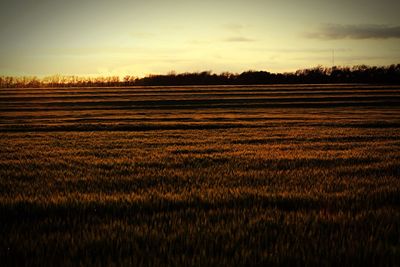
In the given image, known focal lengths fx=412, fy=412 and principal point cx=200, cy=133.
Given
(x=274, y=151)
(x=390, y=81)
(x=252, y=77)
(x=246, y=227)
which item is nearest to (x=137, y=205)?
(x=246, y=227)

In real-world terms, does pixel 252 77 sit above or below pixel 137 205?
above

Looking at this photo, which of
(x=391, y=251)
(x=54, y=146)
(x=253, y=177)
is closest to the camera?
(x=391, y=251)

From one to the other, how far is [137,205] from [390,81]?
11879 centimetres

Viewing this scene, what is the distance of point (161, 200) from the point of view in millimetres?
6867

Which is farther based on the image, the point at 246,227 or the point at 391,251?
the point at 246,227

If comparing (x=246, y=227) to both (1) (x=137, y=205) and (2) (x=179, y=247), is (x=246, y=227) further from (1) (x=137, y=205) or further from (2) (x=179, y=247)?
(1) (x=137, y=205)

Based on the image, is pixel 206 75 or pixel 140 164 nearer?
pixel 140 164

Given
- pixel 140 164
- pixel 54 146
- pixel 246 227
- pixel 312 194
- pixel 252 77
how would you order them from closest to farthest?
1. pixel 246 227
2. pixel 312 194
3. pixel 140 164
4. pixel 54 146
5. pixel 252 77

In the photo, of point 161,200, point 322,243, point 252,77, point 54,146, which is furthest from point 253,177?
point 252,77

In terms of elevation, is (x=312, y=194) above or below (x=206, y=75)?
below

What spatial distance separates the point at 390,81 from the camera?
367 ft

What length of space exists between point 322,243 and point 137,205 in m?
3.06

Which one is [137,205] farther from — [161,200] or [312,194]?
[312,194]

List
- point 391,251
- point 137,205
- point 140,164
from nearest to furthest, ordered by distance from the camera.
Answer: point 391,251, point 137,205, point 140,164
